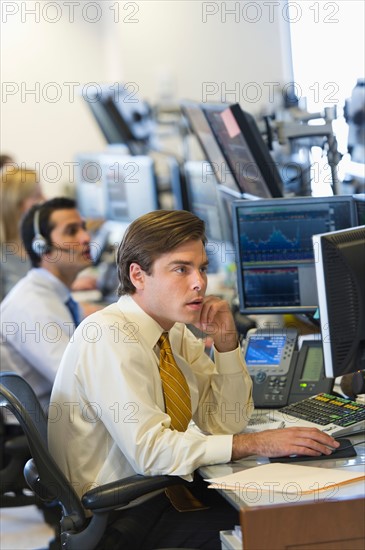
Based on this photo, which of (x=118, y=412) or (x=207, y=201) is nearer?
(x=118, y=412)

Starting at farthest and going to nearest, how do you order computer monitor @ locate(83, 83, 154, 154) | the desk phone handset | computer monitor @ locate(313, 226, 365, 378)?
computer monitor @ locate(83, 83, 154, 154) → the desk phone handset → computer monitor @ locate(313, 226, 365, 378)

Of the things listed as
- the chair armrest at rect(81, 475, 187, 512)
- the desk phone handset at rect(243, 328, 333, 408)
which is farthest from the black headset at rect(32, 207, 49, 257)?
the chair armrest at rect(81, 475, 187, 512)

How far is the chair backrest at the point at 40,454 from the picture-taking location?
85.8 inches

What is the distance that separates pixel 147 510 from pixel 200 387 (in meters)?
0.37

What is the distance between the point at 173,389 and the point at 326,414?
0.43 metres

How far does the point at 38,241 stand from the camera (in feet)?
11.7

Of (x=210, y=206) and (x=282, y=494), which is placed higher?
(x=210, y=206)

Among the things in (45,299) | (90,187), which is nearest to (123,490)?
(45,299)

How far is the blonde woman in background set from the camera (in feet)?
16.1

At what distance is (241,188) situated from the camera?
356 cm

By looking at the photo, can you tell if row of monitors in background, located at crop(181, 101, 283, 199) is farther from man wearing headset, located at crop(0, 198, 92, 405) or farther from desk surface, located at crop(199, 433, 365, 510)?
desk surface, located at crop(199, 433, 365, 510)

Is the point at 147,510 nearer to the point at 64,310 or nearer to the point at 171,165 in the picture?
the point at 64,310

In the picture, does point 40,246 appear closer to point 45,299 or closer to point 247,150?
point 45,299

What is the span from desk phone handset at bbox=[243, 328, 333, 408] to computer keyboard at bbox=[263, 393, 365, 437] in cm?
8
